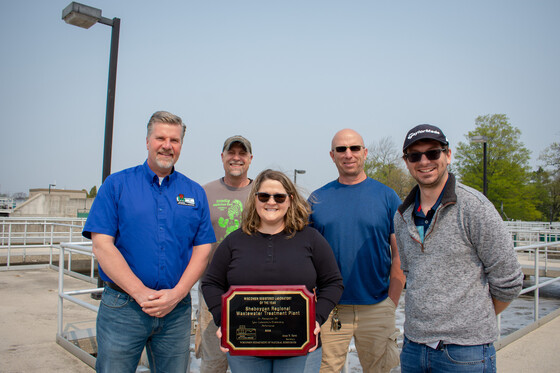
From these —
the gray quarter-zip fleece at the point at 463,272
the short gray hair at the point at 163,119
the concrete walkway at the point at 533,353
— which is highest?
the short gray hair at the point at 163,119

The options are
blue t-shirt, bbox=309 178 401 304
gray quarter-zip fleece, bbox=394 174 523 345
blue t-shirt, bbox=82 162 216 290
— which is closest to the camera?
gray quarter-zip fleece, bbox=394 174 523 345

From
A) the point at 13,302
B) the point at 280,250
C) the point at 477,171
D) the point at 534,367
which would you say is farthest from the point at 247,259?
the point at 477,171

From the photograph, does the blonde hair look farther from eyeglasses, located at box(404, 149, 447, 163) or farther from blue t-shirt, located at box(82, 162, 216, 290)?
eyeglasses, located at box(404, 149, 447, 163)

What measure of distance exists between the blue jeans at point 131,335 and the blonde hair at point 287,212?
30.9 inches

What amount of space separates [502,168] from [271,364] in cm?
3433

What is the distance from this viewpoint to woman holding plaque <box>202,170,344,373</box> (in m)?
2.36

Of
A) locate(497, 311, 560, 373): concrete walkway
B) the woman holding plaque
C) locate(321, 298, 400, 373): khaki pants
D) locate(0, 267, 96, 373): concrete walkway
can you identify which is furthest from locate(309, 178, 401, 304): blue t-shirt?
locate(0, 267, 96, 373): concrete walkway

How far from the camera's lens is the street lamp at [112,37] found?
6969mm

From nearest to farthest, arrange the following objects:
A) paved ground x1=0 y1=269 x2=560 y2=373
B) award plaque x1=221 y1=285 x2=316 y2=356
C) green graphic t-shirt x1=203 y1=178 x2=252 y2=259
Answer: award plaque x1=221 y1=285 x2=316 y2=356, green graphic t-shirt x1=203 y1=178 x2=252 y2=259, paved ground x1=0 y1=269 x2=560 y2=373

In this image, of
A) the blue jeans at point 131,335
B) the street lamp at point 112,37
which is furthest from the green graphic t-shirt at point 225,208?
the street lamp at point 112,37

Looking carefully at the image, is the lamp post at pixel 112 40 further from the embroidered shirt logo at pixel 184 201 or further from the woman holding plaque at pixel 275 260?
the woman holding plaque at pixel 275 260

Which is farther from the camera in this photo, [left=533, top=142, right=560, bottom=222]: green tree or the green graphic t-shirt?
[left=533, top=142, right=560, bottom=222]: green tree

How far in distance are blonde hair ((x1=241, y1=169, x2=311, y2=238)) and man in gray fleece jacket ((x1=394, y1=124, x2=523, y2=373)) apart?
0.67 meters

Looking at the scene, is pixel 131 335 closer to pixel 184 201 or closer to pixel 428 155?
pixel 184 201
